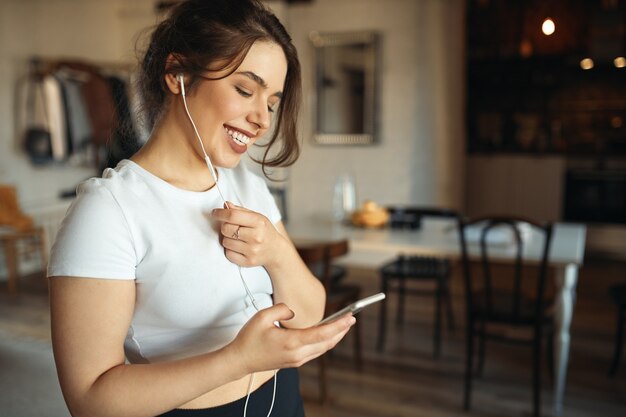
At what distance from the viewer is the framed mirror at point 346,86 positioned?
5383mm

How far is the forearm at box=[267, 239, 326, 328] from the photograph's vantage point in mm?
933

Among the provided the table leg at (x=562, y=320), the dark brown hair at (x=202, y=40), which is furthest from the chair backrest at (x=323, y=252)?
the dark brown hair at (x=202, y=40)

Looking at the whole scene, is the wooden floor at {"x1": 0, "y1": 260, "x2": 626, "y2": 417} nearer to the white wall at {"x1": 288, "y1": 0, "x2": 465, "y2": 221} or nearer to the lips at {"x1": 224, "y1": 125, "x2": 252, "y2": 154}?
the white wall at {"x1": 288, "y1": 0, "x2": 465, "y2": 221}

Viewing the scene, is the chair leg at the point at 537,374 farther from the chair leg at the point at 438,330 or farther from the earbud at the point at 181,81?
the earbud at the point at 181,81

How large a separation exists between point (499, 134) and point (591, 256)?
5.52 ft

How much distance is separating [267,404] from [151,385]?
0.93 ft

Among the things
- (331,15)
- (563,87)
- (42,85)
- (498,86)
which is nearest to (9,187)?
(42,85)

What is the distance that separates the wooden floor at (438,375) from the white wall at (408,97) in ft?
5.29

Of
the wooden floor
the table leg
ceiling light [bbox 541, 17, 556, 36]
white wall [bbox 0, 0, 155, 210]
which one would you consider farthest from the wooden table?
white wall [bbox 0, 0, 155, 210]

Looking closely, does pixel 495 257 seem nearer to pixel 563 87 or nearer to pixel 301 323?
pixel 301 323

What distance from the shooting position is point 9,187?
4.80 meters

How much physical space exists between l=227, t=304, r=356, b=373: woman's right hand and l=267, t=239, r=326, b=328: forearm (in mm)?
189

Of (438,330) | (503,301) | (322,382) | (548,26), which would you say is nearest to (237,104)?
(548,26)

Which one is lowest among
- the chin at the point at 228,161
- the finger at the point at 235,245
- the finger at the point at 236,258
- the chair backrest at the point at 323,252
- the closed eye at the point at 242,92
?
the chair backrest at the point at 323,252
